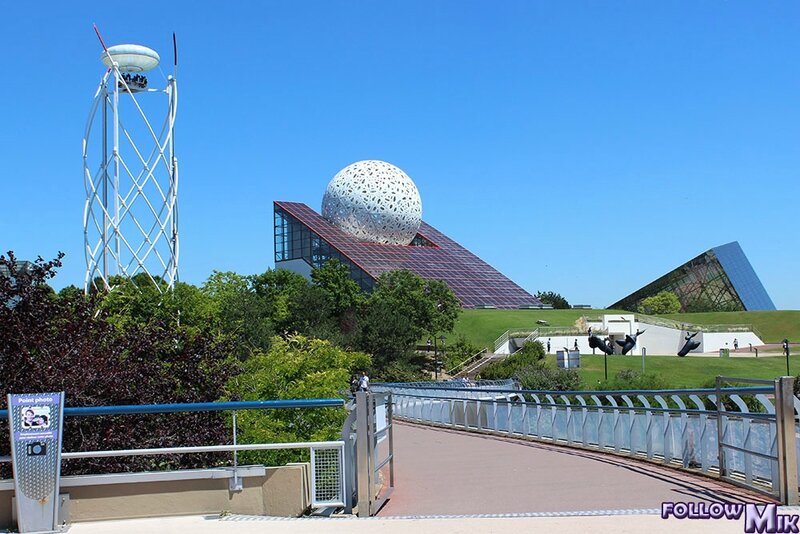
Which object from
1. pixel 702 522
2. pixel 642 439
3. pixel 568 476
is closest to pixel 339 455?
pixel 702 522

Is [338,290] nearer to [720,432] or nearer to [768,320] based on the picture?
[768,320]

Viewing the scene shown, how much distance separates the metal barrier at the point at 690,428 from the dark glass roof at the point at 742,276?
101 meters

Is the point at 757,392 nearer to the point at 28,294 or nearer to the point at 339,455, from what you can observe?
the point at 339,455

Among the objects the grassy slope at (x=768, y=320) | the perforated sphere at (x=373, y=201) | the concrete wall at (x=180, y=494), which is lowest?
the concrete wall at (x=180, y=494)

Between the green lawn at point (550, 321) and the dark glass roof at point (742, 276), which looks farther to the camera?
the dark glass roof at point (742, 276)

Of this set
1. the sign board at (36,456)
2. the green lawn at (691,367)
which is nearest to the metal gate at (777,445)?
the sign board at (36,456)

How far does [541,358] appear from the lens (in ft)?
199

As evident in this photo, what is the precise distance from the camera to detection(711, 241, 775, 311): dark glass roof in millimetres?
116194

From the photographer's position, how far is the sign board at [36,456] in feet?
26.6

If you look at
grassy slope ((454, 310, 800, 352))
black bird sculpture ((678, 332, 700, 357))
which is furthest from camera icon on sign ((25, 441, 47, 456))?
grassy slope ((454, 310, 800, 352))

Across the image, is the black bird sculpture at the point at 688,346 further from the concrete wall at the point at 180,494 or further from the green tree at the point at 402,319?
the concrete wall at the point at 180,494

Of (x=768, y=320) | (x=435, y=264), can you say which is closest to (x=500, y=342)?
(x=435, y=264)

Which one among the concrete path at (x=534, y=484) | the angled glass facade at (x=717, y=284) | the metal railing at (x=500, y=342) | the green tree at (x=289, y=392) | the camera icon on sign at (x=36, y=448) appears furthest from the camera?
the angled glass facade at (x=717, y=284)

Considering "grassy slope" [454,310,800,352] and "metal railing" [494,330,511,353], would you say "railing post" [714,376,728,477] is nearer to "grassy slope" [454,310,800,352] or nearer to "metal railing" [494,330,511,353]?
"metal railing" [494,330,511,353]
